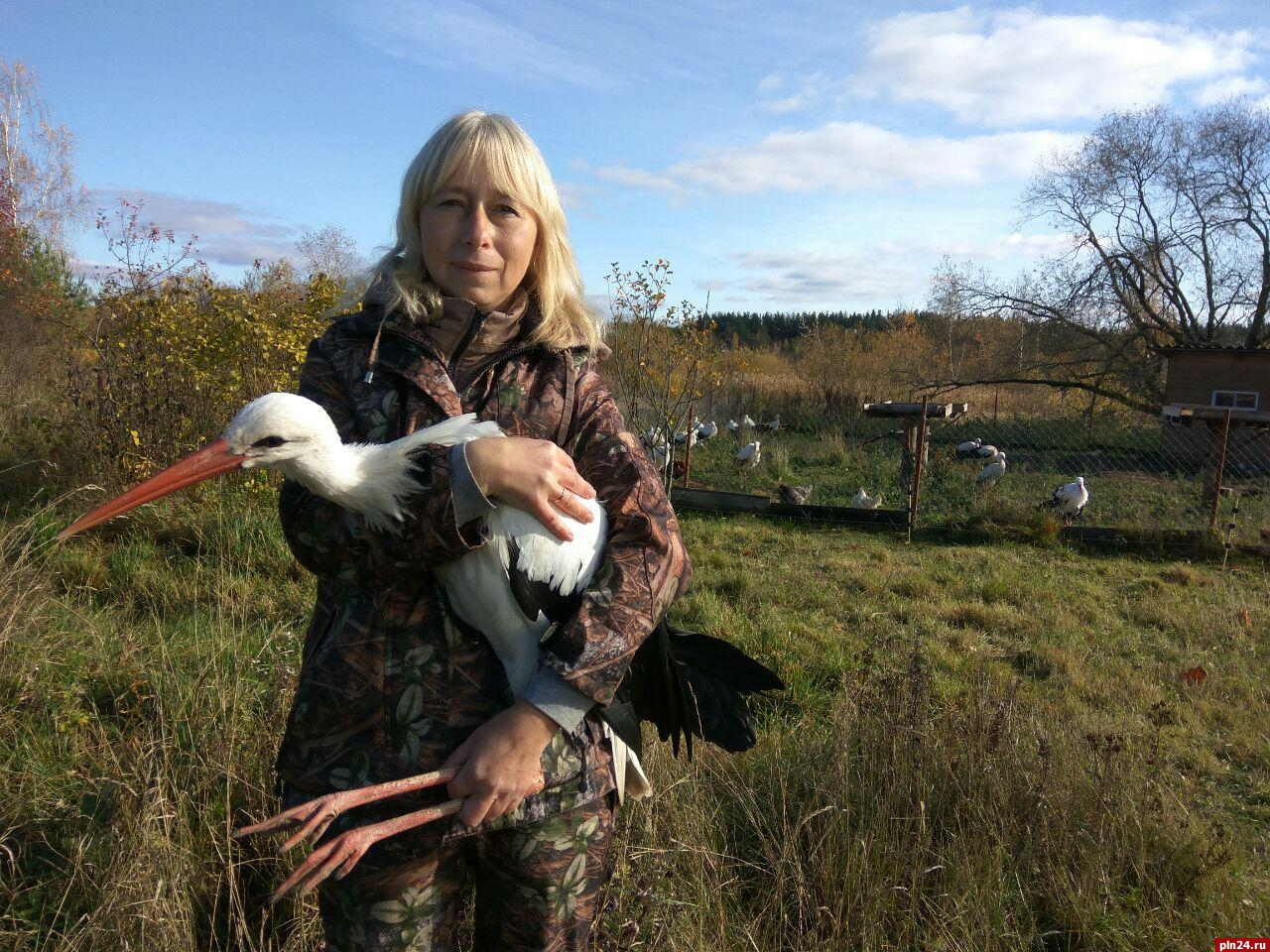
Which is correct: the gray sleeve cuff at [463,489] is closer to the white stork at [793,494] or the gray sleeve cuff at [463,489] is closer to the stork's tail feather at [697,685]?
the stork's tail feather at [697,685]

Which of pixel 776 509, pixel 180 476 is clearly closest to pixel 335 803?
pixel 180 476

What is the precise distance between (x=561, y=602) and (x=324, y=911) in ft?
2.54

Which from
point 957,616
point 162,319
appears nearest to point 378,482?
point 957,616

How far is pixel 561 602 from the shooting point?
72.3 inches

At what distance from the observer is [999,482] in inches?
460

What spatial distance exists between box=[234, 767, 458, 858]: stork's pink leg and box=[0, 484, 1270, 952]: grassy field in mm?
974

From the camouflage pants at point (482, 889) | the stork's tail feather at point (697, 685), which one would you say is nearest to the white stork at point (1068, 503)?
the stork's tail feather at point (697, 685)

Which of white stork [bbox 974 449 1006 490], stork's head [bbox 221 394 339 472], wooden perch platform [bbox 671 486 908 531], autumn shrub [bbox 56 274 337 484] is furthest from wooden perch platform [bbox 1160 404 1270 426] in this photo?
stork's head [bbox 221 394 339 472]

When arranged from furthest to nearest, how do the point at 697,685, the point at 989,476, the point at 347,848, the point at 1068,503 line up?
1. the point at 989,476
2. the point at 1068,503
3. the point at 697,685
4. the point at 347,848

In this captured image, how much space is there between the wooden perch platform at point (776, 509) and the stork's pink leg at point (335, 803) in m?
8.52

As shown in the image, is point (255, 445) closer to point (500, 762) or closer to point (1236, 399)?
point (500, 762)

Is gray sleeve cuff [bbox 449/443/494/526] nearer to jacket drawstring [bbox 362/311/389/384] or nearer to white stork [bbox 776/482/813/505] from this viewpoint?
jacket drawstring [bbox 362/311/389/384]

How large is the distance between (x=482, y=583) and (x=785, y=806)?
162 centimetres

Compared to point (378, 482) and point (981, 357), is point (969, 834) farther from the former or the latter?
point (981, 357)
